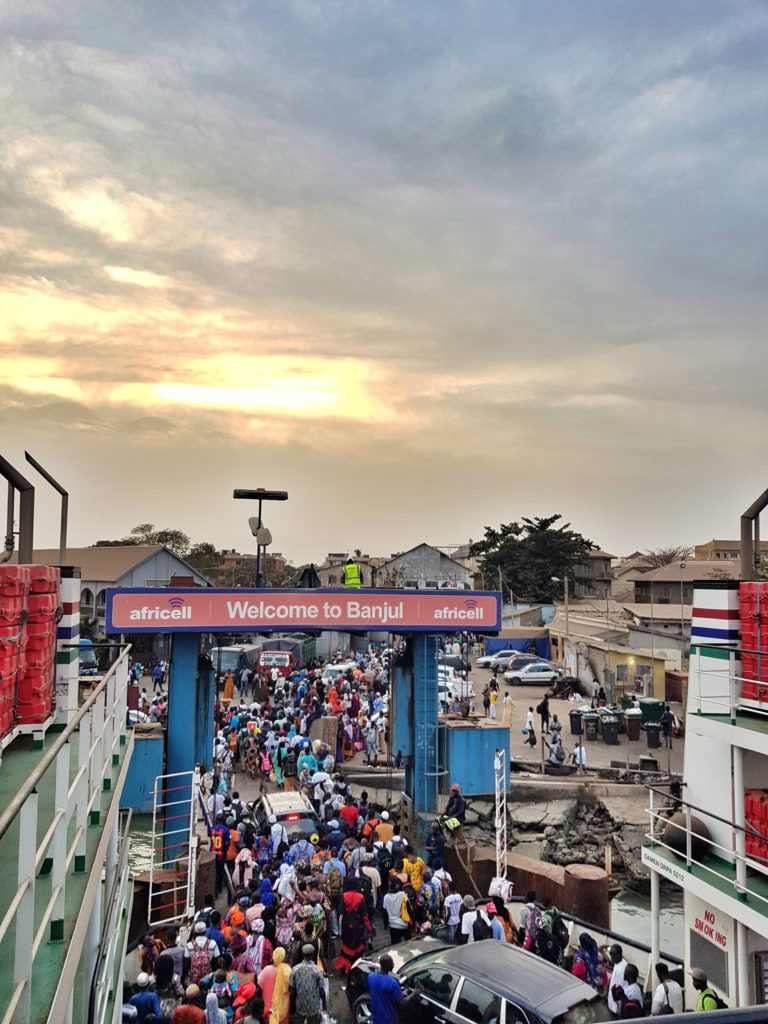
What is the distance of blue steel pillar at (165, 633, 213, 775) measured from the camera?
16.1 meters

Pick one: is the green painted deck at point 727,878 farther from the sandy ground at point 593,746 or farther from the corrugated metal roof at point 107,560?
the corrugated metal roof at point 107,560

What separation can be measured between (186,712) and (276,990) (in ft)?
24.5

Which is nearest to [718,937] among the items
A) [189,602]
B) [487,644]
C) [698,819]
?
[698,819]

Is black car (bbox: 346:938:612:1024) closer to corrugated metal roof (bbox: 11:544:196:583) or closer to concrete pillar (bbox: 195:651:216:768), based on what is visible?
concrete pillar (bbox: 195:651:216:768)

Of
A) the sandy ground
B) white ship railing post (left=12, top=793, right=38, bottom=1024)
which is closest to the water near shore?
the sandy ground

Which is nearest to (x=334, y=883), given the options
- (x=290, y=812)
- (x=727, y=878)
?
(x=290, y=812)

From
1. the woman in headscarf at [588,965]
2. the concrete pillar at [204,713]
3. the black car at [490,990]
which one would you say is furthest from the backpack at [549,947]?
the concrete pillar at [204,713]

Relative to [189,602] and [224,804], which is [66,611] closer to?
[189,602]

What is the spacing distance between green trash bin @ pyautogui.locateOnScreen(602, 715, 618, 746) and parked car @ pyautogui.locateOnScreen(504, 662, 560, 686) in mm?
11259

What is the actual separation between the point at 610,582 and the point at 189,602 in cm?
7894

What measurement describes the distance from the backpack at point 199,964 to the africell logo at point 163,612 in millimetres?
7139

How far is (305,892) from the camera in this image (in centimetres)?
1280

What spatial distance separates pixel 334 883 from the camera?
1270cm

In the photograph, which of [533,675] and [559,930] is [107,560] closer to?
[533,675]
